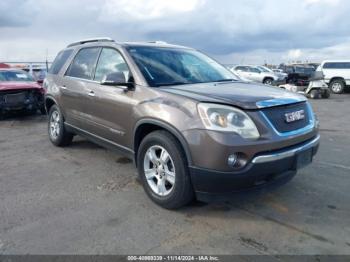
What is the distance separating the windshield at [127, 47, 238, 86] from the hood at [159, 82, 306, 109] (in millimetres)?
266

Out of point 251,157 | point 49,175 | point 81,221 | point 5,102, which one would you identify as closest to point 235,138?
point 251,157

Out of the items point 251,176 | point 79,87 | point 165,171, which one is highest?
point 79,87

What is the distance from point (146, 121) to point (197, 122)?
0.75 meters

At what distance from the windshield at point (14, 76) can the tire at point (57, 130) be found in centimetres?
496

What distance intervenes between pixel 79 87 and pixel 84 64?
0.39 meters

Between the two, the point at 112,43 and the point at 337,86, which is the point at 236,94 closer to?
the point at 112,43

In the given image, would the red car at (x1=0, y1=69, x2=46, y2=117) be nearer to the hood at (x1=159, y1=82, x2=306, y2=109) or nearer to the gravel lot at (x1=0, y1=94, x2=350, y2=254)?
the gravel lot at (x1=0, y1=94, x2=350, y2=254)

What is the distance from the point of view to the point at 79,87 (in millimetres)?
4902

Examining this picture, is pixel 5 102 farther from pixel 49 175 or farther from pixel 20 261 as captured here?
pixel 20 261

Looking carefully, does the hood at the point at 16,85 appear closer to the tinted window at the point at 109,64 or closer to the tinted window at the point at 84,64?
the tinted window at the point at 84,64

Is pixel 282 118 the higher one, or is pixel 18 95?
pixel 282 118

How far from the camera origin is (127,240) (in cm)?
291

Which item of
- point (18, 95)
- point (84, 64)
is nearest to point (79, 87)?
point (84, 64)

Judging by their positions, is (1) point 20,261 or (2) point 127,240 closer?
(1) point 20,261
